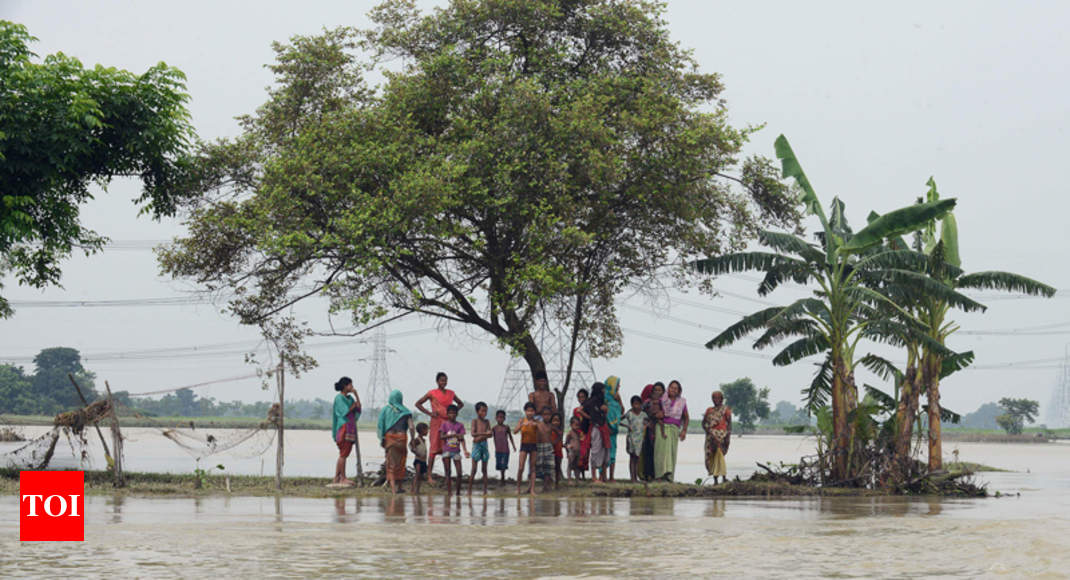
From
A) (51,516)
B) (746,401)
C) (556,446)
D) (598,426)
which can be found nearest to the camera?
(51,516)

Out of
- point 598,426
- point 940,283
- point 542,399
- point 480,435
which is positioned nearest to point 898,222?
point 940,283

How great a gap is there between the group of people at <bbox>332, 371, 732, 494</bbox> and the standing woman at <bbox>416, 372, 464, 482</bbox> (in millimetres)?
16

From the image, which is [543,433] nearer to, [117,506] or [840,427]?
[840,427]

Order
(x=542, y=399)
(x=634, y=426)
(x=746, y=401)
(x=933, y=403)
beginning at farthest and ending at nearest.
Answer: (x=746, y=401), (x=933, y=403), (x=634, y=426), (x=542, y=399)

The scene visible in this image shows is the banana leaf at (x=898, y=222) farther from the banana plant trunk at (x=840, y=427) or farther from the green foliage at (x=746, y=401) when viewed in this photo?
the green foliage at (x=746, y=401)

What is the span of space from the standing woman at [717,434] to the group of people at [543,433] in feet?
0.06

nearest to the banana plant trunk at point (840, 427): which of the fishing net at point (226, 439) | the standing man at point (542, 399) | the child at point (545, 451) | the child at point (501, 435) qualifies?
the standing man at point (542, 399)

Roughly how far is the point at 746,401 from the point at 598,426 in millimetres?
111949

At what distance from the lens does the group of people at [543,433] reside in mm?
18375

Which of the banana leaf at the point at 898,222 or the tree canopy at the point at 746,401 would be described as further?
the tree canopy at the point at 746,401

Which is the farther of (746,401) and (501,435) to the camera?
(746,401)

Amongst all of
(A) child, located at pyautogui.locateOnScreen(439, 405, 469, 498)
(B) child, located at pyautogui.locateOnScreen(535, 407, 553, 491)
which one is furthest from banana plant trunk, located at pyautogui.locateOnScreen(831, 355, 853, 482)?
(A) child, located at pyautogui.locateOnScreen(439, 405, 469, 498)

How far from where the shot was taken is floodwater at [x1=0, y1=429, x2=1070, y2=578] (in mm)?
9711

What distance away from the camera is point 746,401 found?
424ft
